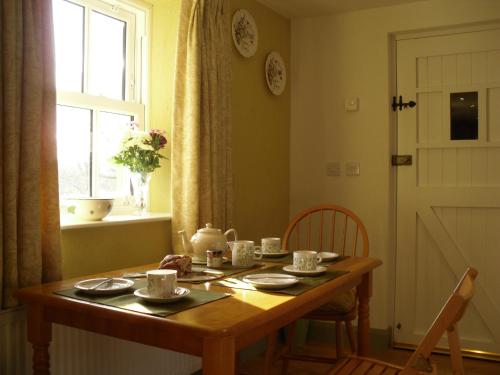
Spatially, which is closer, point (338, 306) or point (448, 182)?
point (338, 306)

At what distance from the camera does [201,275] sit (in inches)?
77.2

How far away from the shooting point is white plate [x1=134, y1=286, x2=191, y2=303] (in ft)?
4.93

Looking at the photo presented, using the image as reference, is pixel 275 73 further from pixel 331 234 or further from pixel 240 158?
pixel 331 234

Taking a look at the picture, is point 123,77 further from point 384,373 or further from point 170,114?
point 384,373

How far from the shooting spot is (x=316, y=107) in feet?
12.3

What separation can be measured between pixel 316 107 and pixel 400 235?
1072 millimetres

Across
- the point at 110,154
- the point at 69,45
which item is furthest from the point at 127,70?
the point at 110,154

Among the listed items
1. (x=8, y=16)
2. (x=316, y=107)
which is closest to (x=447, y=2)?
(x=316, y=107)

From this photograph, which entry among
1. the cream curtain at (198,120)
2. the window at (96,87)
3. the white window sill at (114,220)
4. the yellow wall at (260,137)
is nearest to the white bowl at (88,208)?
the white window sill at (114,220)

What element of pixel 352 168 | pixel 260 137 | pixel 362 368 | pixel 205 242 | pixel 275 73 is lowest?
pixel 362 368

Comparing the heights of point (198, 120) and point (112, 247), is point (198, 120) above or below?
above

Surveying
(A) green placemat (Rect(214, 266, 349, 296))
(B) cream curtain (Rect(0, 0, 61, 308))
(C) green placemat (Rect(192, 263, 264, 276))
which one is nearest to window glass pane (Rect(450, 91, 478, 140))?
(A) green placemat (Rect(214, 266, 349, 296))

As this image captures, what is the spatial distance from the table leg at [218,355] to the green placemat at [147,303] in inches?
6.7

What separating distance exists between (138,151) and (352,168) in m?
1.66
